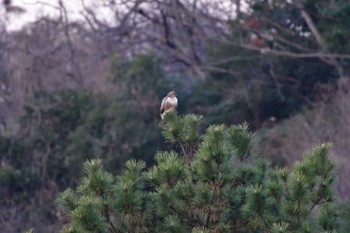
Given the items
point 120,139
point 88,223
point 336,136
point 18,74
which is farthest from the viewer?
point 18,74

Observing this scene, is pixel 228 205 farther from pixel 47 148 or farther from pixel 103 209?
pixel 47 148

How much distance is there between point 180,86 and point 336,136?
6.71 m

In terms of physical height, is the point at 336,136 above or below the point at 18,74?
below

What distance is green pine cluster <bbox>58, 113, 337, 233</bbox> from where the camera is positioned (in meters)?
9.80

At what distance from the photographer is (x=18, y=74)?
31.9m

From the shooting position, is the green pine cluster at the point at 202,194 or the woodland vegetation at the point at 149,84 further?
the woodland vegetation at the point at 149,84

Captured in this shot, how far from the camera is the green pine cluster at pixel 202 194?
9797 mm

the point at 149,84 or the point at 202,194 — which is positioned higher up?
the point at 202,194

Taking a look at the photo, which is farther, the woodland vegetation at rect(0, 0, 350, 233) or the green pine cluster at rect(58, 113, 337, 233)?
the woodland vegetation at rect(0, 0, 350, 233)

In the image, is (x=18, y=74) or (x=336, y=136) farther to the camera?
(x=18, y=74)

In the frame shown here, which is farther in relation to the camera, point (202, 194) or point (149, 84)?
point (149, 84)

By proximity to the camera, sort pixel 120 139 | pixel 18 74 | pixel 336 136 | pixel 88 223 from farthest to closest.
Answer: pixel 18 74, pixel 120 139, pixel 336 136, pixel 88 223

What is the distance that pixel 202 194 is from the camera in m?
9.88

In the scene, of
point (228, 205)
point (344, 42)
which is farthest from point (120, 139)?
point (228, 205)
